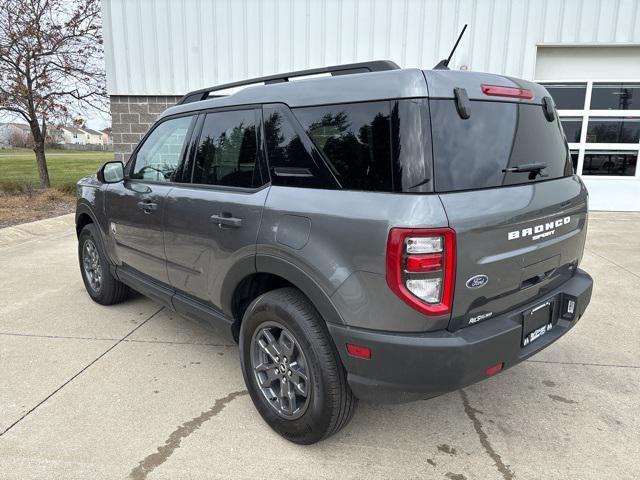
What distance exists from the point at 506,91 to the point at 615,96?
908 centimetres

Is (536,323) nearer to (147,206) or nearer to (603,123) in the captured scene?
(147,206)

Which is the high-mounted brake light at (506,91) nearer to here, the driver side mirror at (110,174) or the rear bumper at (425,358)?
the rear bumper at (425,358)

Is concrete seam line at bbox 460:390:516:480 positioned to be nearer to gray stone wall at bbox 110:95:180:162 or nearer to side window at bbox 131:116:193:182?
side window at bbox 131:116:193:182

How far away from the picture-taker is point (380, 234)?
1.93 meters

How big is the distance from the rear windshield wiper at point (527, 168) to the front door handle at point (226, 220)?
1.39 metres

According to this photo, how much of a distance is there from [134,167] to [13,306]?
2087 mm

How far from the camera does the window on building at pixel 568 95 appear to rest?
9.55 m

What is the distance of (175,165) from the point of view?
10.8 feet

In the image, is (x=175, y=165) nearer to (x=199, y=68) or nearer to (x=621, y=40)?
(x=199, y=68)

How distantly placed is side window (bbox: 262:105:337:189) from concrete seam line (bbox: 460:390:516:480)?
5.23 ft

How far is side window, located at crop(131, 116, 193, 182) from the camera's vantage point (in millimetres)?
3307

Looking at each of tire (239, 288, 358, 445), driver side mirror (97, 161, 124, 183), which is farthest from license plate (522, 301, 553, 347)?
driver side mirror (97, 161, 124, 183)

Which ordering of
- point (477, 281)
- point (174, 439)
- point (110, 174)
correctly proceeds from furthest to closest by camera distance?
point (110, 174)
point (174, 439)
point (477, 281)

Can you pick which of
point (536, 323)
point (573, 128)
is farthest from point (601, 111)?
point (536, 323)
